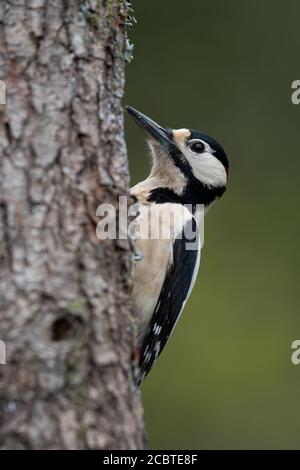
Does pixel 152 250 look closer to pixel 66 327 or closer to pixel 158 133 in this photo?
pixel 158 133

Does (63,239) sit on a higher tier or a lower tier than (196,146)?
lower

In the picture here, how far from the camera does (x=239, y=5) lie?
7.51 metres

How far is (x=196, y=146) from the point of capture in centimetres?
437

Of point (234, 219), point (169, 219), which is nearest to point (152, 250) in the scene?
point (169, 219)

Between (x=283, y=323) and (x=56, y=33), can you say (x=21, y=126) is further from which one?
(x=283, y=323)

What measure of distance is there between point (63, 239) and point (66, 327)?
25 cm

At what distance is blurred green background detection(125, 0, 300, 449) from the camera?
6730mm

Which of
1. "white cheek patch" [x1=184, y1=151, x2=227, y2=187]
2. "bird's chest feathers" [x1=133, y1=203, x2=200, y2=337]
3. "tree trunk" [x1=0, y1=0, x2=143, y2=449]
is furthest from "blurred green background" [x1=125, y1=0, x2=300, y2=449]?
"tree trunk" [x1=0, y1=0, x2=143, y2=449]

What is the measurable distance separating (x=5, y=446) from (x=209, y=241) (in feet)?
15.6

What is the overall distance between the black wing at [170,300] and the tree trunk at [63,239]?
1.06 m

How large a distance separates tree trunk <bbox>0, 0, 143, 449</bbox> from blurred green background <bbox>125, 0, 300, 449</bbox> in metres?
3.93
